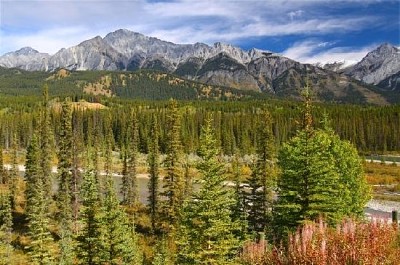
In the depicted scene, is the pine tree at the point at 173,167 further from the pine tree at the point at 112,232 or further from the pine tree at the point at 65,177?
the pine tree at the point at 112,232

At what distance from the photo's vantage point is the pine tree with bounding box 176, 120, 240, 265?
24547 millimetres

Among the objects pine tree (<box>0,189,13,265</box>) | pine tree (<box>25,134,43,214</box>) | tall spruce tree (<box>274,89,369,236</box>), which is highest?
tall spruce tree (<box>274,89,369,236</box>)

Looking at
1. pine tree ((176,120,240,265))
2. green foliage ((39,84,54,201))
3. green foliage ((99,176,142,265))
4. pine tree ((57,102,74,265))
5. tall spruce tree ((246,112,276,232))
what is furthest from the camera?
green foliage ((39,84,54,201))

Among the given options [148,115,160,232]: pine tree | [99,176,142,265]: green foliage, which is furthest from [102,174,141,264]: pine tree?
[148,115,160,232]: pine tree

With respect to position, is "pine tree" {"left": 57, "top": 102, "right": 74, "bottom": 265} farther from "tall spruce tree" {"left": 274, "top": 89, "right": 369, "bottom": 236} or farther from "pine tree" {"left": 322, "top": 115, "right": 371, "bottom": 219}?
"tall spruce tree" {"left": 274, "top": 89, "right": 369, "bottom": 236}

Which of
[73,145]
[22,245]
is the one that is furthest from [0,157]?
[22,245]

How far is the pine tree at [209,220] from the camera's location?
80.5 feet

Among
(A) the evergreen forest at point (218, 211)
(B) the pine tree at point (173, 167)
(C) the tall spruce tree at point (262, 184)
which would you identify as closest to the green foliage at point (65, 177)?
(A) the evergreen forest at point (218, 211)

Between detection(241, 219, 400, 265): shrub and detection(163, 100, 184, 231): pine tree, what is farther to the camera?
detection(163, 100, 184, 231): pine tree

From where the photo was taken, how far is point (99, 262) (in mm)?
33625

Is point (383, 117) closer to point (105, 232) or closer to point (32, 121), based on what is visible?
point (32, 121)

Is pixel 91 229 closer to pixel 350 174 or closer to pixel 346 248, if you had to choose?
pixel 350 174

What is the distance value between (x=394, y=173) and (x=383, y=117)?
311 feet

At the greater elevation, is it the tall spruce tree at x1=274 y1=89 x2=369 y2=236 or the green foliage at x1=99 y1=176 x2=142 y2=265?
the tall spruce tree at x1=274 y1=89 x2=369 y2=236
